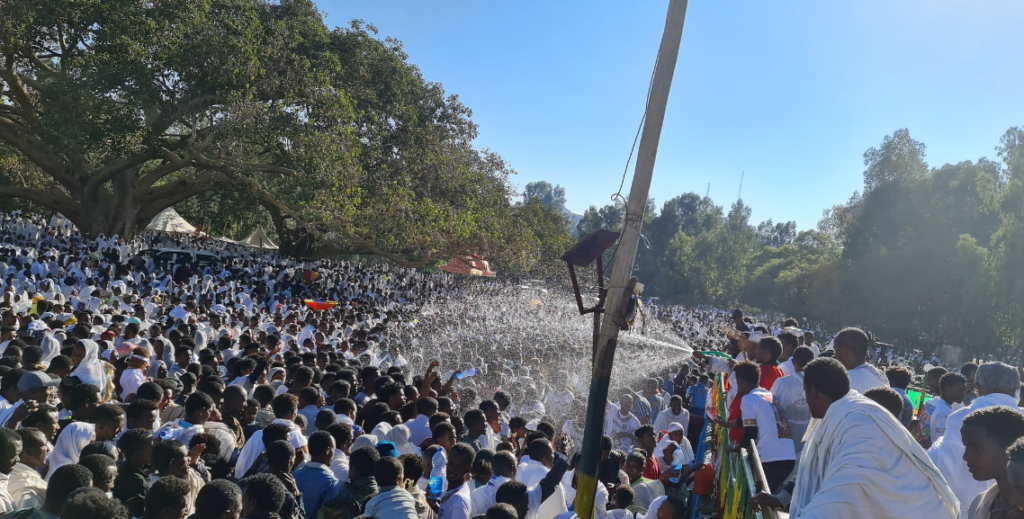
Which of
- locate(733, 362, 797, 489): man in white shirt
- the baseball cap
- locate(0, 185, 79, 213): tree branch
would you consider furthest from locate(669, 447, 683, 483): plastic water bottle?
locate(0, 185, 79, 213): tree branch

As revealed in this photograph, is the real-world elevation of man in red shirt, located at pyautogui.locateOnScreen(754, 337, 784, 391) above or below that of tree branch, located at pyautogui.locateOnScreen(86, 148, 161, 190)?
below

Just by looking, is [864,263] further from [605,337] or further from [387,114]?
[605,337]

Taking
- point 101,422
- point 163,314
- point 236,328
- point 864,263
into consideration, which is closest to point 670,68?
point 101,422

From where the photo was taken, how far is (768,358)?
6070mm

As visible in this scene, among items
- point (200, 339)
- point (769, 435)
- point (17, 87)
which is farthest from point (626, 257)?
point (17, 87)

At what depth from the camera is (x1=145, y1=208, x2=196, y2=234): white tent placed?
25.7 m

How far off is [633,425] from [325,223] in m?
13.3

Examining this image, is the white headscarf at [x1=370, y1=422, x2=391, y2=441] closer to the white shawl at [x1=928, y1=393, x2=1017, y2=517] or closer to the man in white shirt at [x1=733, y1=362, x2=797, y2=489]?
the man in white shirt at [x1=733, y1=362, x2=797, y2=489]

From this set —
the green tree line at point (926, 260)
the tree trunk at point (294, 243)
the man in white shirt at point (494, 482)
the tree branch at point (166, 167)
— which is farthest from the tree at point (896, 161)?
the man in white shirt at point (494, 482)

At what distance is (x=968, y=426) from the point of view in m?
3.07

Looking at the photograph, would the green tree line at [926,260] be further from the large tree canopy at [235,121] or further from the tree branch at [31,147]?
the tree branch at [31,147]

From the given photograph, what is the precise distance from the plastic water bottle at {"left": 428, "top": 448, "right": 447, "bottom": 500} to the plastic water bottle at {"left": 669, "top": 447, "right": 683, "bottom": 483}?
2.50 metres

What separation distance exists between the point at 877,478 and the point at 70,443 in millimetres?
4235

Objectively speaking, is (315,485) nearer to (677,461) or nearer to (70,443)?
(70,443)
